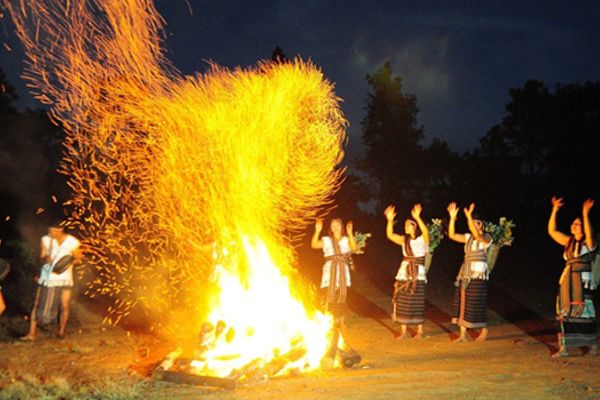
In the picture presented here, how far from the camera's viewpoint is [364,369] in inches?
340

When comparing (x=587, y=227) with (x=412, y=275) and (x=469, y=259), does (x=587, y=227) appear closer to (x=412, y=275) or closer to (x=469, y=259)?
(x=469, y=259)

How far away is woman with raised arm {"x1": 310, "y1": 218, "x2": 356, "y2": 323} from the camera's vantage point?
1086cm

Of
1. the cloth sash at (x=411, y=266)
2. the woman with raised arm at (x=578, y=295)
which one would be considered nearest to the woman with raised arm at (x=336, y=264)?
the cloth sash at (x=411, y=266)

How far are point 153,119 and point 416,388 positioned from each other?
7.10m

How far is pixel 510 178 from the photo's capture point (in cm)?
3322

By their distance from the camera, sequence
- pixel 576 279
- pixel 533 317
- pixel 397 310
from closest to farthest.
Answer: pixel 576 279
pixel 397 310
pixel 533 317

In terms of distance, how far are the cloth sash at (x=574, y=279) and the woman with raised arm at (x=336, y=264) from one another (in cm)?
331

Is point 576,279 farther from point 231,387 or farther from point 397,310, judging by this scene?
point 231,387

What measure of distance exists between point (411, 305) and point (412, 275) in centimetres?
52

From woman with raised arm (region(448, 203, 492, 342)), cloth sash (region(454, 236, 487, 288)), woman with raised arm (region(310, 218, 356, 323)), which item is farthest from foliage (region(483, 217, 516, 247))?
woman with raised arm (region(310, 218, 356, 323))

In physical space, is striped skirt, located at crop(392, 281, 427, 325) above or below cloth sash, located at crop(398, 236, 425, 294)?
below

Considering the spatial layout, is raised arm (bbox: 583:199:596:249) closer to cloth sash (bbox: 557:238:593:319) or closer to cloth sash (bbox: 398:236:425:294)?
cloth sash (bbox: 557:238:593:319)

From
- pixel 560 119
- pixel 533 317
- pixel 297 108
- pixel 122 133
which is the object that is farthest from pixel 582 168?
pixel 122 133

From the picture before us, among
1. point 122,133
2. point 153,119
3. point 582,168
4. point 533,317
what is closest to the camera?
point 153,119
